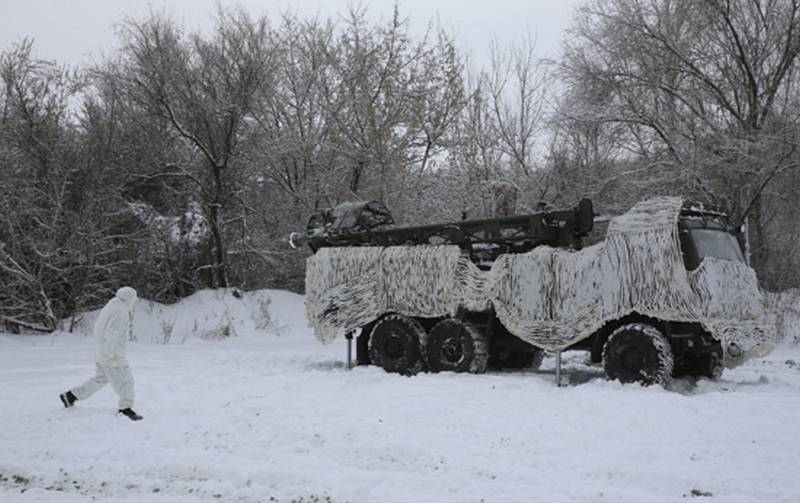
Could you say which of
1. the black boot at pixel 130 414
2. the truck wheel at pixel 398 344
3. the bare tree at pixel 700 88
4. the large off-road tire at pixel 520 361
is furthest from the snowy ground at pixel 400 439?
the bare tree at pixel 700 88

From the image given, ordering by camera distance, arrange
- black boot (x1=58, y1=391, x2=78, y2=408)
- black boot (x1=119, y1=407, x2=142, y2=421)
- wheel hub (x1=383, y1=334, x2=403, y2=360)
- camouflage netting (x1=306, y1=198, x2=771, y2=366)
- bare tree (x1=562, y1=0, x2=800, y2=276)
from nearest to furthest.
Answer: black boot (x1=119, y1=407, x2=142, y2=421) → black boot (x1=58, y1=391, x2=78, y2=408) → camouflage netting (x1=306, y1=198, x2=771, y2=366) → wheel hub (x1=383, y1=334, x2=403, y2=360) → bare tree (x1=562, y1=0, x2=800, y2=276)

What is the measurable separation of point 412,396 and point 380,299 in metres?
3.23

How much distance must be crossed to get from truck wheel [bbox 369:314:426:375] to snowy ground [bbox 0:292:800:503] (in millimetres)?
362

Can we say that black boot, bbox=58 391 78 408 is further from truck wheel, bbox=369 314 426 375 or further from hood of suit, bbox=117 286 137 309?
truck wheel, bbox=369 314 426 375

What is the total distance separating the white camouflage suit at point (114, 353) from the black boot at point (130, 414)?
0.05 metres

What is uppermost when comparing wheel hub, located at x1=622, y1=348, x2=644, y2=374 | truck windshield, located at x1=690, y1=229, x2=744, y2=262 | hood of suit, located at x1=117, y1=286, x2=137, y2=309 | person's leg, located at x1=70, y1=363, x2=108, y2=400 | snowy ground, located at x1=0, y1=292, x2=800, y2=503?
truck windshield, located at x1=690, y1=229, x2=744, y2=262

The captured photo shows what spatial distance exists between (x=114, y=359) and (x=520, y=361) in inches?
286

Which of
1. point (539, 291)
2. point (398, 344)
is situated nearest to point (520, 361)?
point (398, 344)

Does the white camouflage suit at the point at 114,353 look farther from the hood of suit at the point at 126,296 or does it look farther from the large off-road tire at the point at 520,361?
the large off-road tire at the point at 520,361

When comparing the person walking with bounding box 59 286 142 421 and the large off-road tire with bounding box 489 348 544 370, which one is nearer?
the person walking with bounding box 59 286 142 421

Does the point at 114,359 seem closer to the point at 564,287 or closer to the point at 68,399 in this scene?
the point at 68,399

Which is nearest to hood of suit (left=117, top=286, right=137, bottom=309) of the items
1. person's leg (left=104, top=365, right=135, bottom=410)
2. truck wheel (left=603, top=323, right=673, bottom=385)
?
person's leg (left=104, top=365, right=135, bottom=410)

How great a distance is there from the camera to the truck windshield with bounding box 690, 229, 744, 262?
424 inches

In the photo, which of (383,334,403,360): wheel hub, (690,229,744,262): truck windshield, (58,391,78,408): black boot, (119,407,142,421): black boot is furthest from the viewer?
(383,334,403,360): wheel hub
